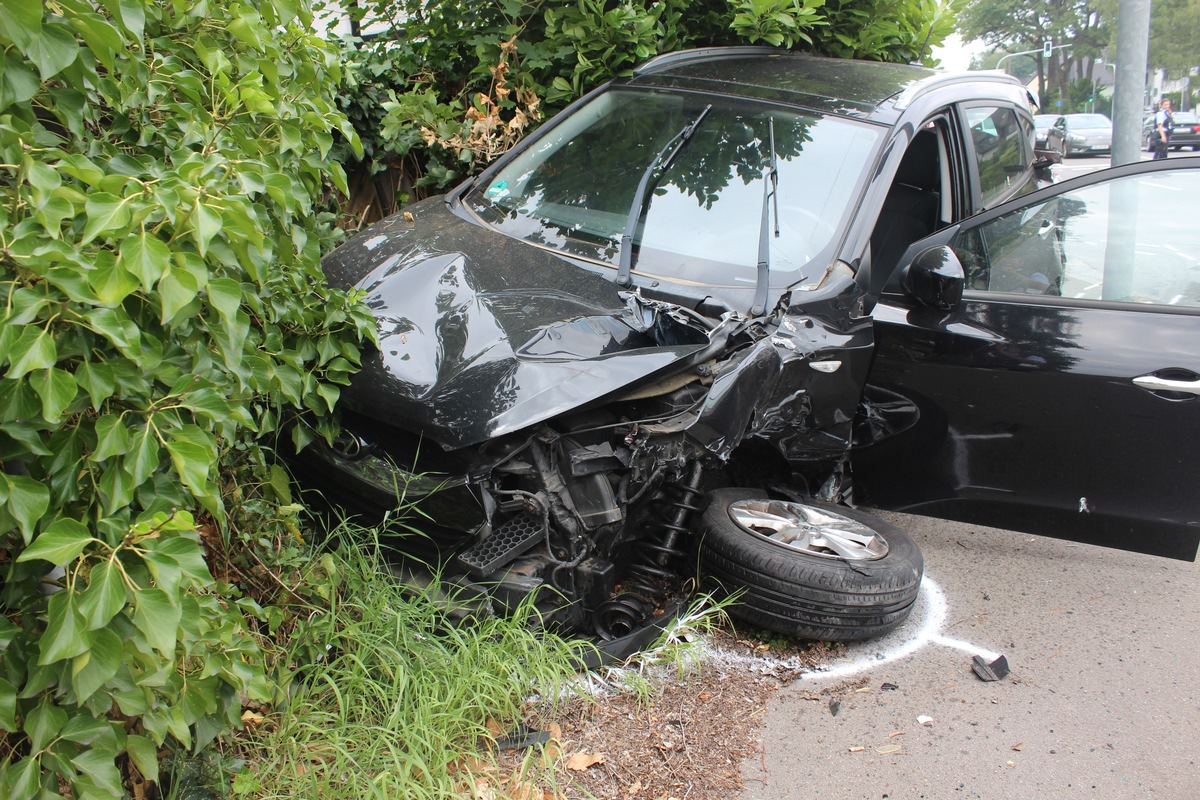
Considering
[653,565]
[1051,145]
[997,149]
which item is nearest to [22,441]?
[653,565]

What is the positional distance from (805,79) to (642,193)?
3.73 ft

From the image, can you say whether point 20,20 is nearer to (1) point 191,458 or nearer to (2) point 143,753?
(1) point 191,458

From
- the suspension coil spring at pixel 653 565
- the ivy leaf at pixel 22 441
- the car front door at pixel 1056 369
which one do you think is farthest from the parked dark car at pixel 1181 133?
the ivy leaf at pixel 22 441

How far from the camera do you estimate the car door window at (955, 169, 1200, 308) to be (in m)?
3.31

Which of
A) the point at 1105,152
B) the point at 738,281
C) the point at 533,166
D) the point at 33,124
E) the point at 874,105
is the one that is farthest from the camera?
the point at 1105,152

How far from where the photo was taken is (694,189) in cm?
363

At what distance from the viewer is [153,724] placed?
185cm

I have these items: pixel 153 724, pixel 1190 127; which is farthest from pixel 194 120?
pixel 1190 127

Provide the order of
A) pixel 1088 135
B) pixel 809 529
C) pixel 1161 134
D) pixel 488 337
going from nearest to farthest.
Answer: pixel 488 337, pixel 809 529, pixel 1161 134, pixel 1088 135

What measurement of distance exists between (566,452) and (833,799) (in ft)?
4.13

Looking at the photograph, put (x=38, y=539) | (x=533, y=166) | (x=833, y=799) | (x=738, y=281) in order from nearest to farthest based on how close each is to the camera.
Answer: (x=38, y=539), (x=833, y=799), (x=738, y=281), (x=533, y=166)

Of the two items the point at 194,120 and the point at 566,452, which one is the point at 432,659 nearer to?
the point at 566,452

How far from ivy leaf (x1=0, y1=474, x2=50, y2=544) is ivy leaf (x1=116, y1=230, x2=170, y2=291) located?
0.39 metres

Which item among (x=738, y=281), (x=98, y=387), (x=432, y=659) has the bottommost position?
(x=432, y=659)
